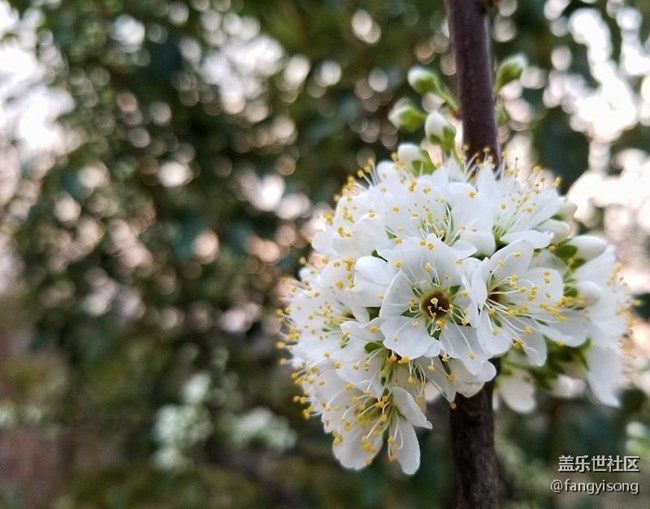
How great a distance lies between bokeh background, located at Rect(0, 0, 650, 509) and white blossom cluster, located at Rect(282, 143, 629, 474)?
64cm

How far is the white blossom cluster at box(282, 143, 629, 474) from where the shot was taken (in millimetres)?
529

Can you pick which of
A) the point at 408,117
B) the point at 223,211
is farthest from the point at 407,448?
the point at 223,211

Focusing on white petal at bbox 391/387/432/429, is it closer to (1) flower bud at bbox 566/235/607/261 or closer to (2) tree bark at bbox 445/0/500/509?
(2) tree bark at bbox 445/0/500/509

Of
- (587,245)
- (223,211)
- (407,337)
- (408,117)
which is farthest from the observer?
(223,211)

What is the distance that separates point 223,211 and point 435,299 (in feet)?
3.98

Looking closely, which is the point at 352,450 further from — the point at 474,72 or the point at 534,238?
the point at 474,72

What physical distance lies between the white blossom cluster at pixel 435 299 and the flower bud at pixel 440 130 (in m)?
0.03

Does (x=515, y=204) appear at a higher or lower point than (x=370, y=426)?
higher

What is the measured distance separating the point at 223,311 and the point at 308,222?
0.40 m

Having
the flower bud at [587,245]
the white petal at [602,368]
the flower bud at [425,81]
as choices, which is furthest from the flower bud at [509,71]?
the white petal at [602,368]

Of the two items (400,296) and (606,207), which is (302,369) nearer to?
(400,296)

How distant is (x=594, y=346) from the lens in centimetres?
67

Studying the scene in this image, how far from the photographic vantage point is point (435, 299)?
0.57m

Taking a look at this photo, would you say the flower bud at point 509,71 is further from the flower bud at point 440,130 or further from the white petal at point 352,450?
the white petal at point 352,450
